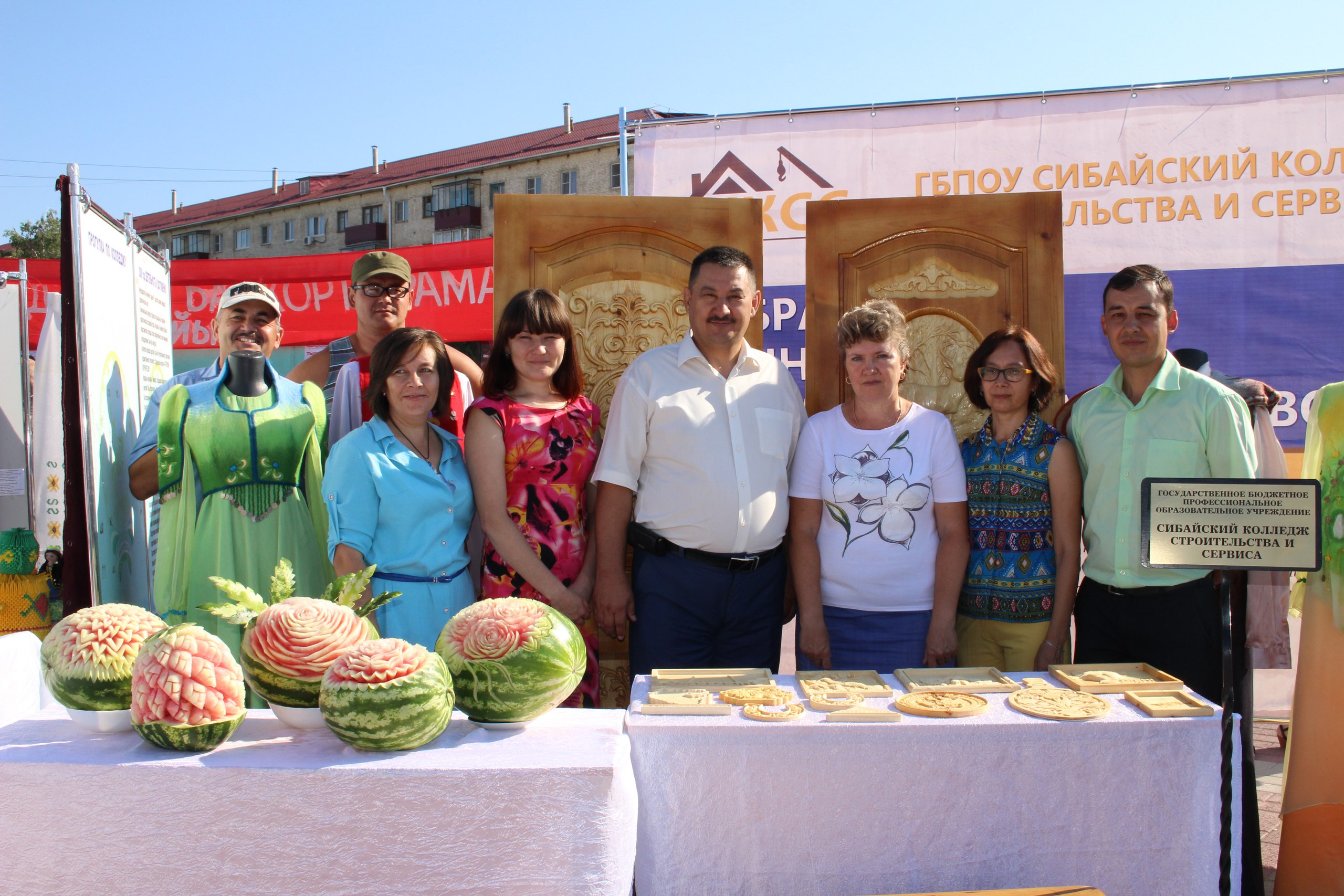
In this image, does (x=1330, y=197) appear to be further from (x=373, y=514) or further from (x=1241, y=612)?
(x=373, y=514)

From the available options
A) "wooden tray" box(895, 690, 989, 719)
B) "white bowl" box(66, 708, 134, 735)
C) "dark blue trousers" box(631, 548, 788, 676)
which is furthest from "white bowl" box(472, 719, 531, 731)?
"dark blue trousers" box(631, 548, 788, 676)

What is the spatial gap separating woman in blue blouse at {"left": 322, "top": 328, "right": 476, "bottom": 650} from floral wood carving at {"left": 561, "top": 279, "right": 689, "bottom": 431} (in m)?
0.95

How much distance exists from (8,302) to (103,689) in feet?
15.5

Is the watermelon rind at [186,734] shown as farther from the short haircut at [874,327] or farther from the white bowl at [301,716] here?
Answer: the short haircut at [874,327]

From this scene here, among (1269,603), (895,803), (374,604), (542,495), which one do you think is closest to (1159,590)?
(1269,603)

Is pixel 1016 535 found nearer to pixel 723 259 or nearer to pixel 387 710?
pixel 723 259

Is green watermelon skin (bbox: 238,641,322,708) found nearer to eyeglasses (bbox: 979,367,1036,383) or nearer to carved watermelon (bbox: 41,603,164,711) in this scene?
carved watermelon (bbox: 41,603,164,711)

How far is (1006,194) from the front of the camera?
3.29 meters

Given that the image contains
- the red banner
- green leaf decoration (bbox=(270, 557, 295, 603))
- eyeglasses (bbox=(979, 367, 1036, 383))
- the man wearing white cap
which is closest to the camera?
green leaf decoration (bbox=(270, 557, 295, 603))

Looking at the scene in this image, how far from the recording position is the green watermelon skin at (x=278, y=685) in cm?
144

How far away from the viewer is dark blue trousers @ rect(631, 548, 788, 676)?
8.32 ft

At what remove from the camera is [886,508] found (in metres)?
2.39

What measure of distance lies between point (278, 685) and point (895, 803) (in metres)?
1.09

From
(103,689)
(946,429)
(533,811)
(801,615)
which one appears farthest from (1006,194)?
(103,689)
